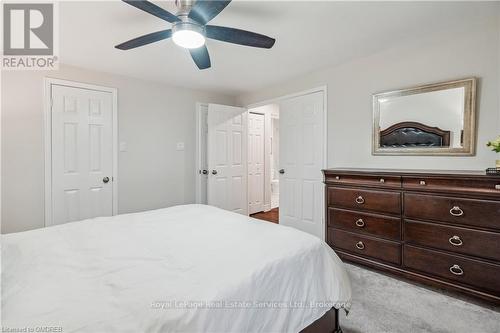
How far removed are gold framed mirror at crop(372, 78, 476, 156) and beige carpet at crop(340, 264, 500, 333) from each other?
49.8 inches

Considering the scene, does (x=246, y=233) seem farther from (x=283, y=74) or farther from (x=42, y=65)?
(x=42, y=65)

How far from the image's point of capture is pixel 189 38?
1.69m

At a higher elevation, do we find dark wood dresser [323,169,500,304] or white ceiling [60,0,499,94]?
white ceiling [60,0,499,94]

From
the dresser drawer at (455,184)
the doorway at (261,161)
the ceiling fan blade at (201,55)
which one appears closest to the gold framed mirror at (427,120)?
the dresser drawer at (455,184)

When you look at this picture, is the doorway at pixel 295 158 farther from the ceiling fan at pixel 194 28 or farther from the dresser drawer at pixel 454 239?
the ceiling fan at pixel 194 28

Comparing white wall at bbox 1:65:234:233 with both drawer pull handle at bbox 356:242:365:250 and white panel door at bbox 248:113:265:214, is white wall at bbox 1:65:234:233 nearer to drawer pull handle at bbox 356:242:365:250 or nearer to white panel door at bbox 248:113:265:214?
white panel door at bbox 248:113:265:214

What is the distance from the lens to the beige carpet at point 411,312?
68.6 inches

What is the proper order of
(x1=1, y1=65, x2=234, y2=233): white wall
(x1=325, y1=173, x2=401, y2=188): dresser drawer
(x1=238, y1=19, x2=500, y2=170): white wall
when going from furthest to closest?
(x1=1, y1=65, x2=234, y2=233): white wall
(x1=325, y1=173, x2=401, y2=188): dresser drawer
(x1=238, y1=19, x2=500, y2=170): white wall

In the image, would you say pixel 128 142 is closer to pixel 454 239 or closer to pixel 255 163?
pixel 255 163

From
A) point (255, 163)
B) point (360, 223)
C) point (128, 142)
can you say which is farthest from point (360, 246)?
point (128, 142)

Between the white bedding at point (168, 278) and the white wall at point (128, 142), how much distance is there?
1.56 m

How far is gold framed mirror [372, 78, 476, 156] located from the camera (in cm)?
225

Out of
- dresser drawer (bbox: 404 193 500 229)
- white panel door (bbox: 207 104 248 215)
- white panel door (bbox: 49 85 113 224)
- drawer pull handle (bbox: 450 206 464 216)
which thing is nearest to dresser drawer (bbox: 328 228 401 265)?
dresser drawer (bbox: 404 193 500 229)

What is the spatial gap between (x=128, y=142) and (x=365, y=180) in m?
3.05
